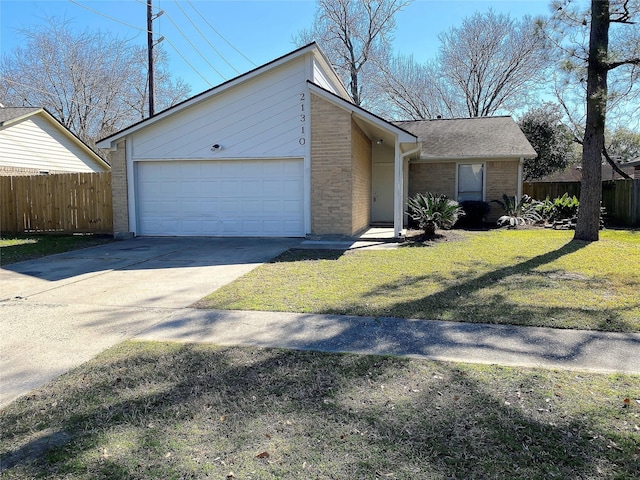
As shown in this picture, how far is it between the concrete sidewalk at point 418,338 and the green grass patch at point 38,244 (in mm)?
6890

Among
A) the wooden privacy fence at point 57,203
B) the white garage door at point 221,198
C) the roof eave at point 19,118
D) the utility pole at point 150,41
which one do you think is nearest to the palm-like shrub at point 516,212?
the white garage door at point 221,198

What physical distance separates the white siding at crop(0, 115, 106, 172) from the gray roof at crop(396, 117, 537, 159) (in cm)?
1594

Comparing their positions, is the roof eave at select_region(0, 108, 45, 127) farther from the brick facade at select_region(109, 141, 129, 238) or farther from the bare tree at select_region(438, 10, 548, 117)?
the bare tree at select_region(438, 10, 548, 117)

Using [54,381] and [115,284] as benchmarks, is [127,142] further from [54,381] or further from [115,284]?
[54,381]

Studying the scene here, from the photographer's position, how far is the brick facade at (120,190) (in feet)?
41.3

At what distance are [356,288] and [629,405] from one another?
386cm

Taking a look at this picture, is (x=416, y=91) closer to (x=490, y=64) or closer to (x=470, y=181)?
(x=490, y=64)

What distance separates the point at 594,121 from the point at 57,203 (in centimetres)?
1637

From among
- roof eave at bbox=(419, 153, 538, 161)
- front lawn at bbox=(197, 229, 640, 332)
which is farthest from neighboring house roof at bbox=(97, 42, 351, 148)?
roof eave at bbox=(419, 153, 538, 161)

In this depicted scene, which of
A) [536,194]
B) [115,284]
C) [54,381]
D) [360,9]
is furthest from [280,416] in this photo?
[360,9]

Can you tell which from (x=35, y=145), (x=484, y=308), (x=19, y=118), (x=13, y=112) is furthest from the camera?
(x=35, y=145)

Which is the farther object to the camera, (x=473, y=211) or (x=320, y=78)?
(x=473, y=211)

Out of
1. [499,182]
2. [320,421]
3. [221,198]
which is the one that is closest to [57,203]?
[221,198]

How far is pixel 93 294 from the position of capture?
20.5 ft
